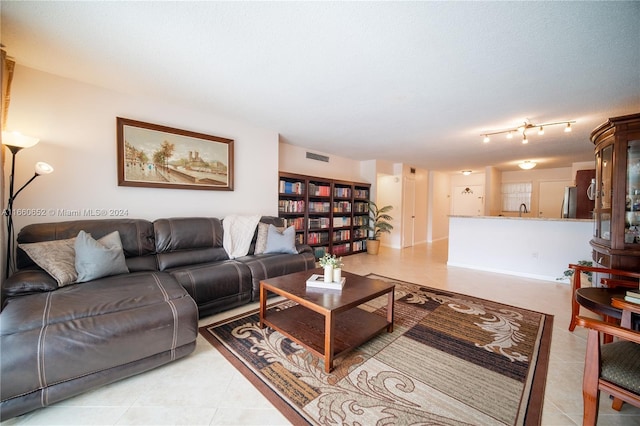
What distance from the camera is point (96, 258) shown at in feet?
6.92

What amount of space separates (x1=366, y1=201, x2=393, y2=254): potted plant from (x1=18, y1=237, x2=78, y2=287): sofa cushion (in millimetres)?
5102

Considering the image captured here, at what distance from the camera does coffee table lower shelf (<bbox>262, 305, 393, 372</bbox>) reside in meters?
1.81

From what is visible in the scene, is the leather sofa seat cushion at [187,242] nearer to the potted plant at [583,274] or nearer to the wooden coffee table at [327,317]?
the wooden coffee table at [327,317]

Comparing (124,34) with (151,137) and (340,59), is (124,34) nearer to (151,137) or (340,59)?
(151,137)

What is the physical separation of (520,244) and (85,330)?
218 inches

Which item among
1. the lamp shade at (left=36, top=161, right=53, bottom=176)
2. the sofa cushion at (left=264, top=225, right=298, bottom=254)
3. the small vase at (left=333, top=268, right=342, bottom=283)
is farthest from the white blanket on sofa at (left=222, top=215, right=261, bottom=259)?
the lamp shade at (left=36, top=161, right=53, bottom=176)

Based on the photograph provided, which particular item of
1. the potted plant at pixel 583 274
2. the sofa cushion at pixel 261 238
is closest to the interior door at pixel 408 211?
the potted plant at pixel 583 274

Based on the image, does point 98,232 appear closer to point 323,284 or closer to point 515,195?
point 323,284

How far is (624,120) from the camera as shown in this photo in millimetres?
2271

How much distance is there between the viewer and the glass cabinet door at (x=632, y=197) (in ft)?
7.48

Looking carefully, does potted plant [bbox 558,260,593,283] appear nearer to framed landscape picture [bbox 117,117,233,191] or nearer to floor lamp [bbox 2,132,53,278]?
framed landscape picture [bbox 117,117,233,191]

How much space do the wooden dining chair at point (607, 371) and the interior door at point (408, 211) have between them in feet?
18.6

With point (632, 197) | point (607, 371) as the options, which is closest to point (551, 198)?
point (632, 197)

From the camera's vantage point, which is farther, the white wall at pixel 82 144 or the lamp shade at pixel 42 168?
the white wall at pixel 82 144
